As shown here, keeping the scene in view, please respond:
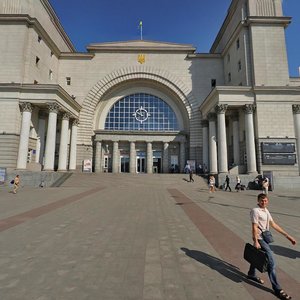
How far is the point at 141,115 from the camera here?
136 ft

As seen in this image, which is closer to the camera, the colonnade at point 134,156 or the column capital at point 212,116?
the column capital at point 212,116

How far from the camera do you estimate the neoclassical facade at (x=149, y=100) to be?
94.0 ft

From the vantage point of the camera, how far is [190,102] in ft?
128

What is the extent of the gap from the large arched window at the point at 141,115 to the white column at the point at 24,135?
1444cm

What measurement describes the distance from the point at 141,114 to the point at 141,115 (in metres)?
0.18

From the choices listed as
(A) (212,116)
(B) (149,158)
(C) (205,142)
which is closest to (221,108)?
(A) (212,116)

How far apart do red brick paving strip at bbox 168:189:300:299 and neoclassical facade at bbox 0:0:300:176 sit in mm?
20422

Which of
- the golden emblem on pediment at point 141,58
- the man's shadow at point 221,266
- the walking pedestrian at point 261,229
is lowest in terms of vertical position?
the man's shadow at point 221,266

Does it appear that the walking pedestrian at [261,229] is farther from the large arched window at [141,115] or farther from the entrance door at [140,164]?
the large arched window at [141,115]

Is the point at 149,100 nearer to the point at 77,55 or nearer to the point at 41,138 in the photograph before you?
the point at 77,55

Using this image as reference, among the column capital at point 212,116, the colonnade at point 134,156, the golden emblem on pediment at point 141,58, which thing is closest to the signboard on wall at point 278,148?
the column capital at point 212,116

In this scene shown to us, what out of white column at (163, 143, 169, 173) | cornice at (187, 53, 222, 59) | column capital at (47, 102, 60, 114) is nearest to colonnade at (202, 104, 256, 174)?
white column at (163, 143, 169, 173)

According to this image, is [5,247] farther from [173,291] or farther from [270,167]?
[270,167]

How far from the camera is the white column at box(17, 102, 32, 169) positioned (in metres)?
27.4
